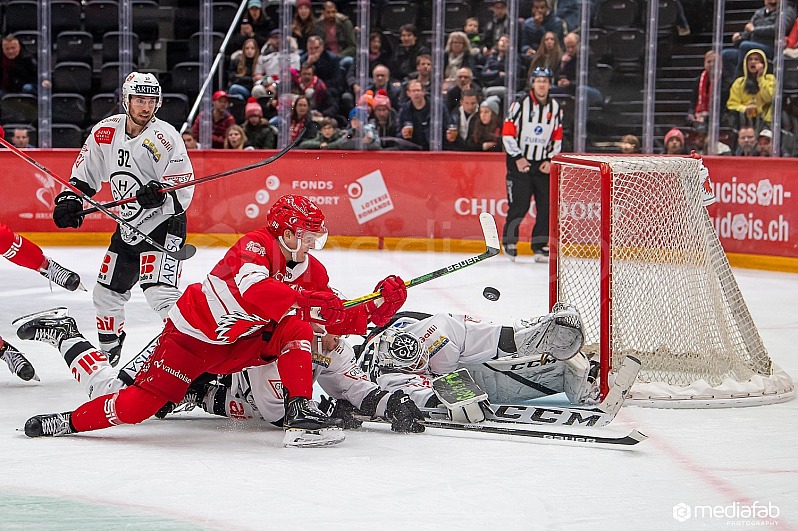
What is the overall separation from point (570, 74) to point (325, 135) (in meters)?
1.93

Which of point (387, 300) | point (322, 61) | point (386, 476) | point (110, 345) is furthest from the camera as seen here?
point (322, 61)

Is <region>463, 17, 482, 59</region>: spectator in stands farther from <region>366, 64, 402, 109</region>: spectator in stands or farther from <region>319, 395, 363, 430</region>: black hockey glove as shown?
<region>319, 395, 363, 430</region>: black hockey glove

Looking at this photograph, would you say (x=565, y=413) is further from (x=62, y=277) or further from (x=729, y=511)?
(x=62, y=277)

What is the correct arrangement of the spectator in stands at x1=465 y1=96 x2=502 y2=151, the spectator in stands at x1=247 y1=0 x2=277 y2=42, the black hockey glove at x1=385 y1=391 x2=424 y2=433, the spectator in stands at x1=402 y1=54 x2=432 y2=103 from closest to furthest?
1. the black hockey glove at x1=385 y1=391 x2=424 y2=433
2. the spectator in stands at x1=465 y1=96 x2=502 y2=151
3. the spectator in stands at x1=402 y1=54 x2=432 y2=103
4. the spectator in stands at x1=247 y1=0 x2=277 y2=42

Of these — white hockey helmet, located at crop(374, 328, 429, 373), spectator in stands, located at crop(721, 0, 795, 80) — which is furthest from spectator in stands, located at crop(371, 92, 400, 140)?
white hockey helmet, located at crop(374, 328, 429, 373)

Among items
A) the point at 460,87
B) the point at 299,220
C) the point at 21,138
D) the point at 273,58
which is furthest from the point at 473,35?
the point at 299,220

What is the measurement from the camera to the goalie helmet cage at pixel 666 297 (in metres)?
4.25

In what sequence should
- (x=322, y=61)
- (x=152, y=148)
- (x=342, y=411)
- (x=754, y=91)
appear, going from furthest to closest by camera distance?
(x=322, y=61), (x=754, y=91), (x=152, y=148), (x=342, y=411)

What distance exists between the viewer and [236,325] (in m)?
3.51

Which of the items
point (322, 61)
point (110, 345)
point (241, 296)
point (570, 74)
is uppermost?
point (322, 61)

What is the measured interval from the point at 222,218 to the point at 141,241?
4.28 m

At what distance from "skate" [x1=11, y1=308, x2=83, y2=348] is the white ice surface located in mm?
245

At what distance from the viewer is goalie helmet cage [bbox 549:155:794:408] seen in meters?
4.25

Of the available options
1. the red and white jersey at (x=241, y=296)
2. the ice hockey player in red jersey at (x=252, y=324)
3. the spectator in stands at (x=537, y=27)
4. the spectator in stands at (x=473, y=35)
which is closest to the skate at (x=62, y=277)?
the ice hockey player in red jersey at (x=252, y=324)
